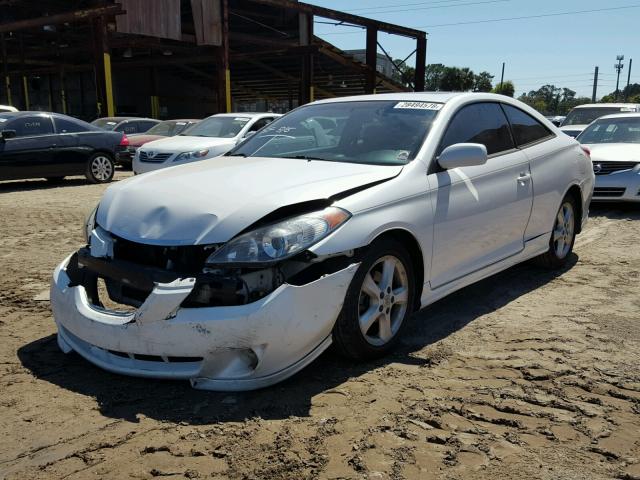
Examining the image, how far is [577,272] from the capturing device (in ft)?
18.0

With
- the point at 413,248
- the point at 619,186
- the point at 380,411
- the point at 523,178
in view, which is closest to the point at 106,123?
the point at 619,186

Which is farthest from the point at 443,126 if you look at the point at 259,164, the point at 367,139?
the point at 259,164

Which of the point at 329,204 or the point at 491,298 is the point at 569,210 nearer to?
the point at 491,298

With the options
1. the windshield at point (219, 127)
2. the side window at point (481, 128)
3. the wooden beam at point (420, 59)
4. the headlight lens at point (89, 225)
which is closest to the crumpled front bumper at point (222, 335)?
the headlight lens at point (89, 225)

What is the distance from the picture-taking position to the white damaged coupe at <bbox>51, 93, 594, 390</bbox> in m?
2.85

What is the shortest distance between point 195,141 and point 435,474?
32.6 feet

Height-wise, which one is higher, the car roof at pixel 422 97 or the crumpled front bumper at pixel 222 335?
the car roof at pixel 422 97

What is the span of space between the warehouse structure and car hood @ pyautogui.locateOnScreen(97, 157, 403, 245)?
1780cm

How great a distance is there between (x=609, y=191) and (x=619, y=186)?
0.55 feet

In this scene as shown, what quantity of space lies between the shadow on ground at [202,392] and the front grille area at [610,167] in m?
6.03

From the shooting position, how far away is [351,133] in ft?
13.8

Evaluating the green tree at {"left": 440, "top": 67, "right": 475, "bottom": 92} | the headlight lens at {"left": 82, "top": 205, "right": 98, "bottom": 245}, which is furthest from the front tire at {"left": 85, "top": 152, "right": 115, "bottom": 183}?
the green tree at {"left": 440, "top": 67, "right": 475, "bottom": 92}

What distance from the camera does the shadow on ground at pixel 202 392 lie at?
282cm

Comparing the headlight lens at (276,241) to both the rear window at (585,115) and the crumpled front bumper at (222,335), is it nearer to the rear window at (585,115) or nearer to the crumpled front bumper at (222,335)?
the crumpled front bumper at (222,335)
